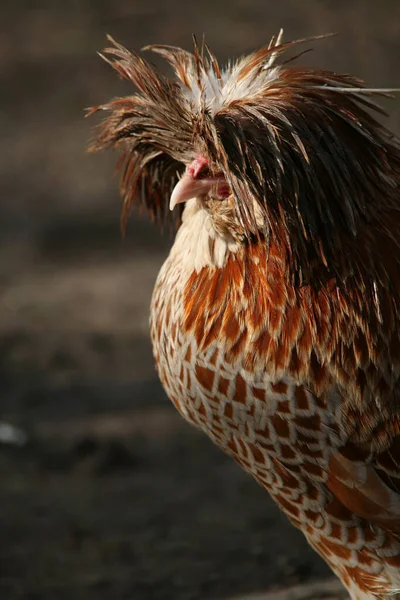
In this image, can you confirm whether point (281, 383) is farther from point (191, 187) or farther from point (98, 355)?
point (98, 355)

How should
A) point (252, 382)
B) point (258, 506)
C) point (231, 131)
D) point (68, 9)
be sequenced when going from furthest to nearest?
1. point (68, 9)
2. point (258, 506)
3. point (252, 382)
4. point (231, 131)

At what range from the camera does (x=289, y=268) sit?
2295 mm

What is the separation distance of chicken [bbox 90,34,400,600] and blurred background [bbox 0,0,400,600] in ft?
4.37

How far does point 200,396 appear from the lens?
244cm

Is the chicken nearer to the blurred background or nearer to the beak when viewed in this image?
the beak

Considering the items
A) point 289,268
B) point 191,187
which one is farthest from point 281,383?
point 191,187

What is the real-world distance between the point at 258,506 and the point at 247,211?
87.7 inches

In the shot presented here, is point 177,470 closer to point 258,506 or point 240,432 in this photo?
point 258,506

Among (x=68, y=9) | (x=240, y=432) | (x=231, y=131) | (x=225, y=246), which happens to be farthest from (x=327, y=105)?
(x=68, y=9)

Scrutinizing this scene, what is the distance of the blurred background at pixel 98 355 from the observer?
149 inches

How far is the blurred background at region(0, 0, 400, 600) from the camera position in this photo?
3.80 metres

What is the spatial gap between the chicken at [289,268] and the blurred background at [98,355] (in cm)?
133

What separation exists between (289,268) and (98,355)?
3.21m

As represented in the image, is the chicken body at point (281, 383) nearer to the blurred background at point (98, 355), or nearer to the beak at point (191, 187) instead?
the beak at point (191, 187)
